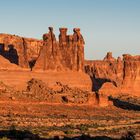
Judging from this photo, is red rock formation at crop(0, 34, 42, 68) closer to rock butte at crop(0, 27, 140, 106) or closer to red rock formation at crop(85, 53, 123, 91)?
rock butte at crop(0, 27, 140, 106)

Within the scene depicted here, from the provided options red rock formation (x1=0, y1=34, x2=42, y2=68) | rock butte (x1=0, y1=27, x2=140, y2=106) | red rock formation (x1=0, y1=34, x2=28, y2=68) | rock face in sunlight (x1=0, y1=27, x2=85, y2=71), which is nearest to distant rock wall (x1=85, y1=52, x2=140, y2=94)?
rock butte (x1=0, y1=27, x2=140, y2=106)

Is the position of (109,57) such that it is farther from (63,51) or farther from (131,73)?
(63,51)

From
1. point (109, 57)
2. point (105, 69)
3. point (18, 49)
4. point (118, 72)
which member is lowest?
point (118, 72)

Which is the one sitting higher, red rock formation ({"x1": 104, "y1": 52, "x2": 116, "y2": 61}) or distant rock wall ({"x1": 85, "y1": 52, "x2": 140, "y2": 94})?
red rock formation ({"x1": 104, "y1": 52, "x2": 116, "y2": 61})

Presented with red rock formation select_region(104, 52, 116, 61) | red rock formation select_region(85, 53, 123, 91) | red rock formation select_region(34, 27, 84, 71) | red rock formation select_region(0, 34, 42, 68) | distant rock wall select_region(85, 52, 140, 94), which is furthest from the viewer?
red rock formation select_region(104, 52, 116, 61)

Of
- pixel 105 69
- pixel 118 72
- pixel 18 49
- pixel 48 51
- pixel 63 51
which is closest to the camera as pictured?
pixel 48 51

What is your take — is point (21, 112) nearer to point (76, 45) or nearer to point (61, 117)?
point (61, 117)

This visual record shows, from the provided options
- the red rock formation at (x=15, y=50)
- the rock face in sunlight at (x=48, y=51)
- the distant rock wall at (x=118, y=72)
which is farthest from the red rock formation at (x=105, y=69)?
the red rock formation at (x=15, y=50)

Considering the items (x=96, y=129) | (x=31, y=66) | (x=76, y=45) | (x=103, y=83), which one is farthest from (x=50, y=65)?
(x=96, y=129)

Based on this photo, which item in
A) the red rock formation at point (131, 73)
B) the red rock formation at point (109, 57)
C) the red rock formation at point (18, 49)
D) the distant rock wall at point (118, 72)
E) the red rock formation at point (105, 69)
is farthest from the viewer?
the red rock formation at point (109, 57)

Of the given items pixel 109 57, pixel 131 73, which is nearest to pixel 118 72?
pixel 131 73

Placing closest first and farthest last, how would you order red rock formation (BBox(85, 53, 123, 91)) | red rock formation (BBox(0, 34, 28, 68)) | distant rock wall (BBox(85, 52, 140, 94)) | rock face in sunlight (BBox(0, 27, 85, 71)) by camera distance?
red rock formation (BBox(0, 34, 28, 68))
rock face in sunlight (BBox(0, 27, 85, 71))
distant rock wall (BBox(85, 52, 140, 94))
red rock formation (BBox(85, 53, 123, 91))

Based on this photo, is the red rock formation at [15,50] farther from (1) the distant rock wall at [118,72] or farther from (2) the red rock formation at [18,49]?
(1) the distant rock wall at [118,72]

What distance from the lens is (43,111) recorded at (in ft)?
197
